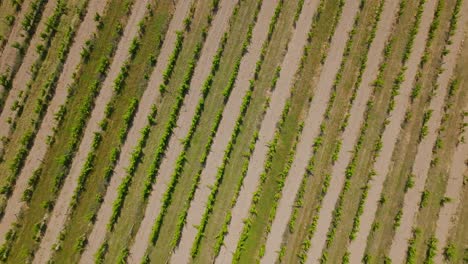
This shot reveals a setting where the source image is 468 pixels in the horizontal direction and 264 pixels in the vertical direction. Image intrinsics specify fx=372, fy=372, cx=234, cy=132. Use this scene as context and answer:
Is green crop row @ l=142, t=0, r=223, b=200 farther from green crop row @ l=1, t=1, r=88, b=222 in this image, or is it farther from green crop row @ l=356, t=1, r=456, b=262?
green crop row @ l=356, t=1, r=456, b=262

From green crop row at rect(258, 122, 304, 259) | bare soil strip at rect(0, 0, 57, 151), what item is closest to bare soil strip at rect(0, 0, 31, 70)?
bare soil strip at rect(0, 0, 57, 151)

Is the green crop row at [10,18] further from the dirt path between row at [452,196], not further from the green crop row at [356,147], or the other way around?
the dirt path between row at [452,196]

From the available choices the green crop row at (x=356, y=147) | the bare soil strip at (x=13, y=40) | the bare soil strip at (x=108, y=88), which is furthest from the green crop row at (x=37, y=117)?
the green crop row at (x=356, y=147)

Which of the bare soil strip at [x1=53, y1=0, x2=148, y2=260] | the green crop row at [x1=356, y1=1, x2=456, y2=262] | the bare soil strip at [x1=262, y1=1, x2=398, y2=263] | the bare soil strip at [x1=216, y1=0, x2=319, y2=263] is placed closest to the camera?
the bare soil strip at [x1=53, y1=0, x2=148, y2=260]

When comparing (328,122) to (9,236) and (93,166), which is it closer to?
(93,166)

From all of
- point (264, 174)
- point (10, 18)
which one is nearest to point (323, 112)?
point (264, 174)

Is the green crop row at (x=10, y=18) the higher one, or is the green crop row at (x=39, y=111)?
the green crop row at (x=10, y=18)

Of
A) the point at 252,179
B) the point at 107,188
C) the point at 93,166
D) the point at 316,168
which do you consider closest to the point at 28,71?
the point at 93,166
